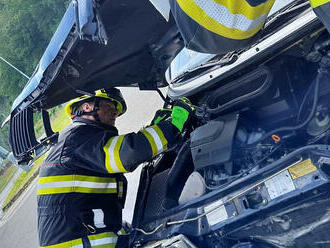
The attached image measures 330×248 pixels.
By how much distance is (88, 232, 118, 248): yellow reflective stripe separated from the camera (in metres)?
2.61

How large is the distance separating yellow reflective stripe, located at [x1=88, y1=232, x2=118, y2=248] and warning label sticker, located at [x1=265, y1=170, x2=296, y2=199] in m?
1.37

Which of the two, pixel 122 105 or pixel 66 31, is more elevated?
pixel 66 31

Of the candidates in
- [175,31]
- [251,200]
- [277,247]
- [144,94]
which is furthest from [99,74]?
[144,94]

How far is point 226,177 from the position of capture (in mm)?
2133

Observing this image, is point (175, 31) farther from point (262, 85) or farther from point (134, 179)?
point (134, 179)

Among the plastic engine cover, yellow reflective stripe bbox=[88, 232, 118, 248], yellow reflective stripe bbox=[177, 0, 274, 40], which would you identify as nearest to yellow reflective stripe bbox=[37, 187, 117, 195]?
yellow reflective stripe bbox=[88, 232, 118, 248]

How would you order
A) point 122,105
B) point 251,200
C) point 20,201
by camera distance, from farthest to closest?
point 20,201
point 122,105
point 251,200

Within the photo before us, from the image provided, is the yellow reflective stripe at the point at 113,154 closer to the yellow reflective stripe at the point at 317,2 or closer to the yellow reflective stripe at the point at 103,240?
the yellow reflective stripe at the point at 103,240

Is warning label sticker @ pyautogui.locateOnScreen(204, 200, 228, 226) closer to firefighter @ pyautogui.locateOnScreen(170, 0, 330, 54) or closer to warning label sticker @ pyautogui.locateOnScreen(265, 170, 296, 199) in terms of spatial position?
warning label sticker @ pyautogui.locateOnScreen(265, 170, 296, 199)

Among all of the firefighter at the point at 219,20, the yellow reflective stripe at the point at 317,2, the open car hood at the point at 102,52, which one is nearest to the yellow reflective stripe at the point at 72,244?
the open car hood at the point at 102,52

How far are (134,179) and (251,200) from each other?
1462 millimetres

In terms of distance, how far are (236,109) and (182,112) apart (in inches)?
18.3

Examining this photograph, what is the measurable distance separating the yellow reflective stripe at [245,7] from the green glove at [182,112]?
1.11m

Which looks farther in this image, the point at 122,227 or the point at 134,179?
the point at 134,179
